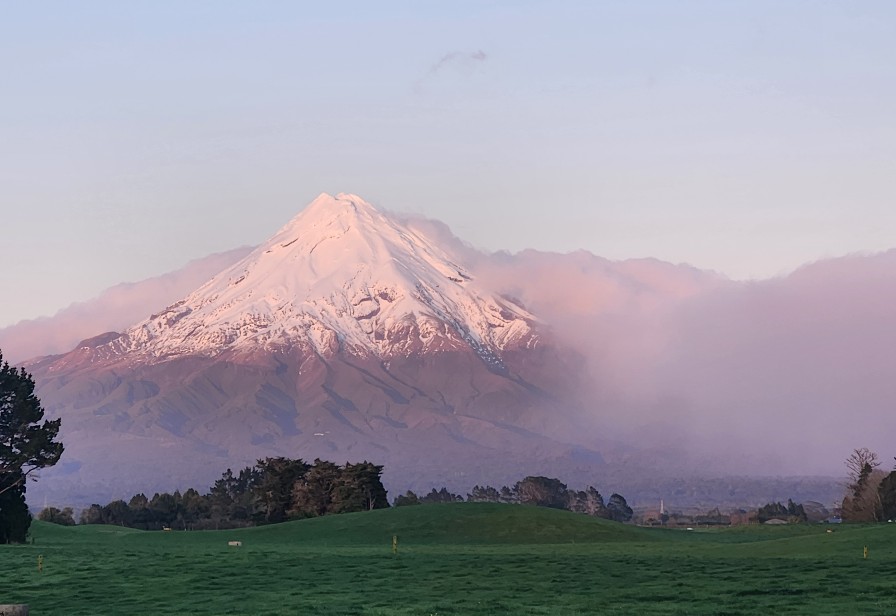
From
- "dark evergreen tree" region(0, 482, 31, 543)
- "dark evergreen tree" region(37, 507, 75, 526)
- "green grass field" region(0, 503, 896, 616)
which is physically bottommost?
"green grass field" region(0, 503, 896, 616)

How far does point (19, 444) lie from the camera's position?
367 feet

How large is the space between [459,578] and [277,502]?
106m

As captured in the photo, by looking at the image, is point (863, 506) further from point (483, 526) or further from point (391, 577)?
point (391, 577)

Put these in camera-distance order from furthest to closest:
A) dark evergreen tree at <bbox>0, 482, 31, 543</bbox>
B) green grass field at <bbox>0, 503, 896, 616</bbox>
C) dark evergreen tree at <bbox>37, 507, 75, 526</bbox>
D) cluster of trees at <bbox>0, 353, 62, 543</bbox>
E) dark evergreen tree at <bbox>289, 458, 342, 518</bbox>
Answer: dark evergreen tree at <bbox>37, 507, 75, 526</bbox>
dark evergreen tree at <bbox>289, 458, 342, 518</bbox>
cluster of trees at <bbox>0, 353, 62, 543</bbox>
dark evergreen tree at <bbox>0, 482, 31, 543</bbox>
green grass field at <bbox>0, 503, 896, 616</bbox>

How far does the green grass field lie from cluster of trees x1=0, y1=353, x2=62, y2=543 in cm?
426

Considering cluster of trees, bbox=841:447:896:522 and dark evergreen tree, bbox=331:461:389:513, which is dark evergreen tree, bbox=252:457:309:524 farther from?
cluster of trees, bbox=841:447:896:522

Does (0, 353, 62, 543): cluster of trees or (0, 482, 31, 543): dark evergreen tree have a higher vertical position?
(0, 353, 62, 543): cluster of trees

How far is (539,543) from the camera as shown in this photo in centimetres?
10906

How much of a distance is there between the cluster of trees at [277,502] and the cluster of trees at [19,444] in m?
53.0

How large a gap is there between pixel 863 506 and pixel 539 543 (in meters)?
66.3

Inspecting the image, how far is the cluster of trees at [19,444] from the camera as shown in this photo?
4281 inches

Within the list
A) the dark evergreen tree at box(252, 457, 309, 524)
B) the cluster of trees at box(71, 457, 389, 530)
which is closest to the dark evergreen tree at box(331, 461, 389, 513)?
the cluster of trees at box(71, 457, 389, 530)

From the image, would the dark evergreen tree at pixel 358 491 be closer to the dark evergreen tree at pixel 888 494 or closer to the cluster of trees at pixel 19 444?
the cluster of trees at pixel 19 444

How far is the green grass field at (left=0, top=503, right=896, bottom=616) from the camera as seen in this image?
2164 inches
